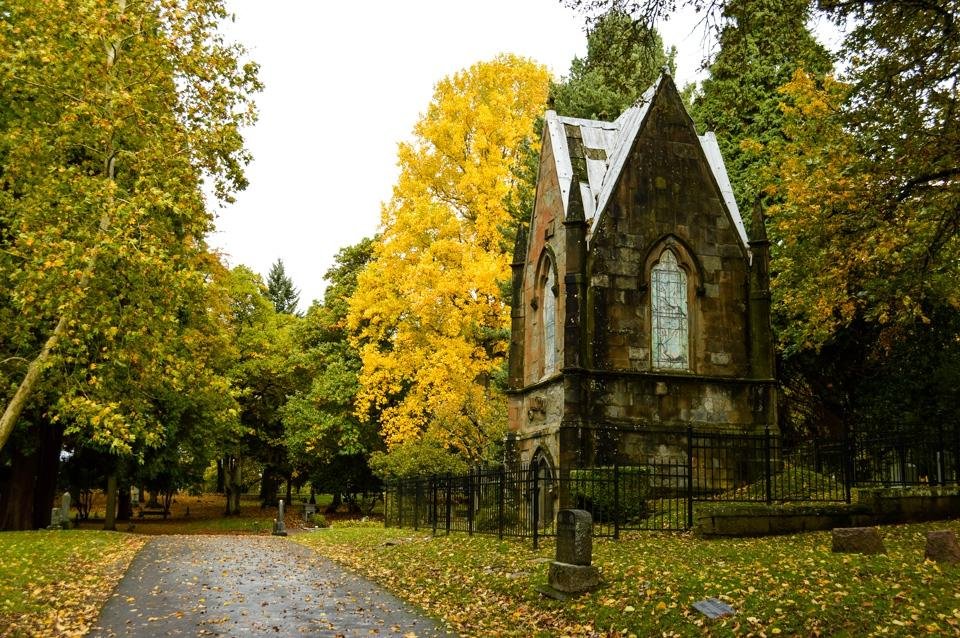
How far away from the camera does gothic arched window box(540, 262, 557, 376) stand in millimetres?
19128

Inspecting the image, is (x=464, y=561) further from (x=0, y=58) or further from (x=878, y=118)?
(x=0, y=58)

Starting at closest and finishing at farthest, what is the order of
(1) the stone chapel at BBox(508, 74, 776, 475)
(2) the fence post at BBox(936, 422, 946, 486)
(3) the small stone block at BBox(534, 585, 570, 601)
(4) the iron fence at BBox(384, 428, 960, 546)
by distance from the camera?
(3) the small stone block at BBox(534, 585, 570, 601)
(2) the fence post at BBox(936, 422, 946, 486)
(4) the iron fence at BBox(384, 428, 960, 546)
(1) the stone chapel at BBox(508, 74, 776, 475)

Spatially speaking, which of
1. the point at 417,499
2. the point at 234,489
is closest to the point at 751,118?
the point at 417,499

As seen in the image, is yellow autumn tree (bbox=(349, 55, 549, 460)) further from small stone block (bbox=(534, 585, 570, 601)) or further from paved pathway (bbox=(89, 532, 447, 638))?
small stone block (bbox=(534, 585, 570, 601))

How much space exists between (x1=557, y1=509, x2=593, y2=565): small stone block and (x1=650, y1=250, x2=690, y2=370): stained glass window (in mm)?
8025

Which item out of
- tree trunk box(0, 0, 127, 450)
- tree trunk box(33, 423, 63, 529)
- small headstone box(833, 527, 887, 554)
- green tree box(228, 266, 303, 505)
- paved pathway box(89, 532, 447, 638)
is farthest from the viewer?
green tree box(228, 266, 303, 505)

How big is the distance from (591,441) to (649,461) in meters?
1.35

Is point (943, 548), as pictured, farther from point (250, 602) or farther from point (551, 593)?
point (250, 602)

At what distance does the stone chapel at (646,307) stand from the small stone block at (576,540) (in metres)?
6.11

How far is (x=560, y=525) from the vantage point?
35.1 feet

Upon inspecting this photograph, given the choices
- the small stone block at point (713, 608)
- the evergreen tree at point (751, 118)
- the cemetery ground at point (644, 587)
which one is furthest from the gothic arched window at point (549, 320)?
the small stone block at point (713, 608)

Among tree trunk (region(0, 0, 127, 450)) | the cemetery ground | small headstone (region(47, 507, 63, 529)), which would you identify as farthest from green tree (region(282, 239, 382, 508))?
tree trunk (region(0, 0, 127, 450))

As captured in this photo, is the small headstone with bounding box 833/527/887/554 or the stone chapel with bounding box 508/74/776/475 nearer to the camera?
the small headstone with bounding box 833/527/887/554

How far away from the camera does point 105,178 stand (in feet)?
43.1
